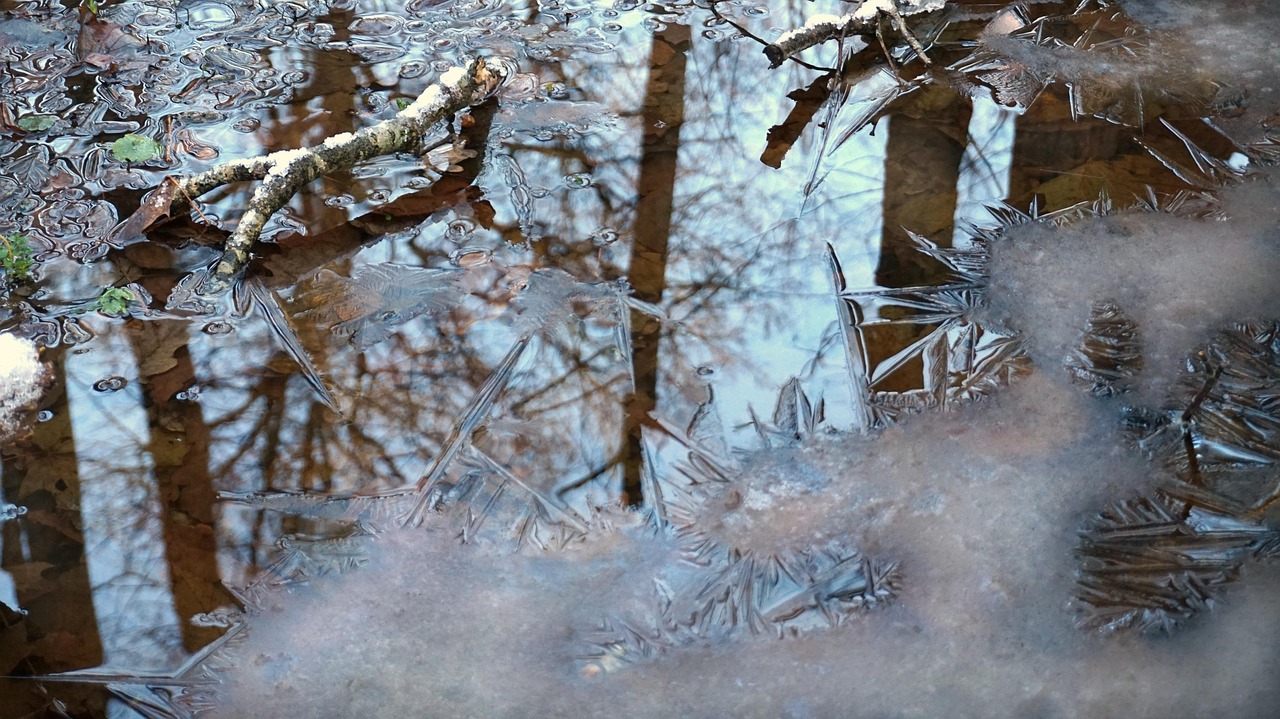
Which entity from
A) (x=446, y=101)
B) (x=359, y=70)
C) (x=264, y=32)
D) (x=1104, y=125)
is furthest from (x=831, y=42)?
(x=264, y=32)

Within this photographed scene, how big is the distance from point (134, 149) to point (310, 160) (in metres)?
0.91

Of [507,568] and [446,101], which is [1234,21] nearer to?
[446,101]

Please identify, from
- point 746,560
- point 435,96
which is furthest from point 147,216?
point 746,560

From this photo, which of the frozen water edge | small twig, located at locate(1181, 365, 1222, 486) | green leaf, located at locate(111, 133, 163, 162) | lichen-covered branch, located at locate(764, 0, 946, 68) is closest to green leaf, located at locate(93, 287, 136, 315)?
green leaf, located at locate(111, 133, 163, 162)

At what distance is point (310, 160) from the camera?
3777 millimetres

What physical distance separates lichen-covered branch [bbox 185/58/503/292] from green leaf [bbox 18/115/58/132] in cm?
100

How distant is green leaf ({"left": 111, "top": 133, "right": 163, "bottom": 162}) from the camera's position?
13.4 feet

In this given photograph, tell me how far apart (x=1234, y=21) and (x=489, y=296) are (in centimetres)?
422

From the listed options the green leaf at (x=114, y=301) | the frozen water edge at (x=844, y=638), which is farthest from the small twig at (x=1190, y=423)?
the green leaf at (x=114, y=301)

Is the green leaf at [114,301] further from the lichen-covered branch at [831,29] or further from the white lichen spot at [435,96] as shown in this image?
the lichen-covered branch at [831,29]

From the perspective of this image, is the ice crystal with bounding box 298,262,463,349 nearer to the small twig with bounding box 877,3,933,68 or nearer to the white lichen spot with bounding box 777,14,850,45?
the white lichen spot with bounding box 777,14,850,45

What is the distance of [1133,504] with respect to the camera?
8.81ft

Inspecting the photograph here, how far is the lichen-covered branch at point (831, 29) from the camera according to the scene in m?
4.61

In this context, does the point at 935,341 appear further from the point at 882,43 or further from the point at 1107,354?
the point at 882,43
